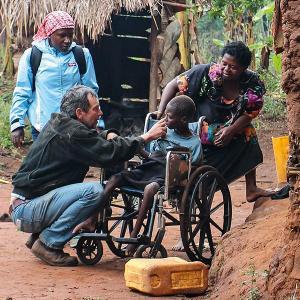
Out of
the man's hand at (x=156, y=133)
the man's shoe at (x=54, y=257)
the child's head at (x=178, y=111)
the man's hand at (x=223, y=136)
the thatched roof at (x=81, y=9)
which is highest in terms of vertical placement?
the thatched roof at (x=81, y=9)

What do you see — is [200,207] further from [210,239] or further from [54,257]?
[54,257]

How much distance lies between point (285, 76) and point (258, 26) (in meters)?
19.7

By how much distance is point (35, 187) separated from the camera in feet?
23.5

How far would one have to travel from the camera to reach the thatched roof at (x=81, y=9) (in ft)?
44.0

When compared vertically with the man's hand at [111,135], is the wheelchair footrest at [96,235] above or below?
below

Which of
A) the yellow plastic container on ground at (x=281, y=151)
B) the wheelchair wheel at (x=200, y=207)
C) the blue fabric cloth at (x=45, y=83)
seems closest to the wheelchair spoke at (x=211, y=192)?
the wheelchair wheel at (x=200, y=207)

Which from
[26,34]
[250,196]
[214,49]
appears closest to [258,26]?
[214,49]

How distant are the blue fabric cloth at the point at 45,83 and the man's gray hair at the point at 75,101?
37.7 inches

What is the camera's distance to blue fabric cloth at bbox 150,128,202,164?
7.14 m

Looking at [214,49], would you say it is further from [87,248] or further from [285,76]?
[285,76]

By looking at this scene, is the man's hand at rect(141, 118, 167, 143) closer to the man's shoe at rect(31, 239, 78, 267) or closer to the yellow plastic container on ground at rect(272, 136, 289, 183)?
the man's shoe at rect(31, 239, 78, 267)

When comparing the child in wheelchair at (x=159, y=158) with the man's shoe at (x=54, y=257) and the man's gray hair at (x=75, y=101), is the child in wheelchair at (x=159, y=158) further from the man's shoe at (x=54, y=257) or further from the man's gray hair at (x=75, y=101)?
the man's gray hair at (x=75, y=101)

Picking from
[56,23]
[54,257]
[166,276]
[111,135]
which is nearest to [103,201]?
[111,135]

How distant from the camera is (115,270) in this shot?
6.95 m
